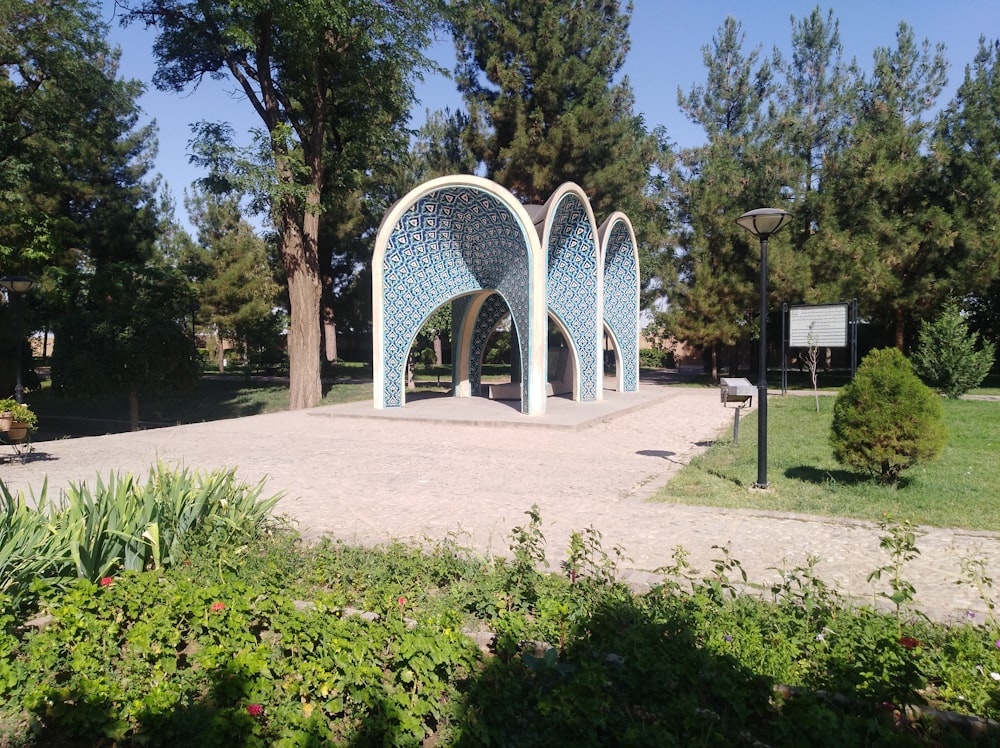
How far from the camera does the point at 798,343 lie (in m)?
17.0

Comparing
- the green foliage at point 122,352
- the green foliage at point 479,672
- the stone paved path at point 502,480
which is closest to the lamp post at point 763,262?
the stone paved path at point 502,480

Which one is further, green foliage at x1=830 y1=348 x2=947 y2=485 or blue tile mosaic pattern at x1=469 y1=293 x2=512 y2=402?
blue tile mosaic pattern at x1=469 y1=293 x2=512 y2=402

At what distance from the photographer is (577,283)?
1606 centimetres

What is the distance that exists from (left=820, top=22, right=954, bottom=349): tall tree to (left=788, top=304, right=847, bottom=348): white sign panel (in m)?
4.91

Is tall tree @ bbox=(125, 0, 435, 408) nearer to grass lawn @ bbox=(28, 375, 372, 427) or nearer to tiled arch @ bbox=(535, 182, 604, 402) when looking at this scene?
grass lawn @ bbox=(28, 375, 372, 427)

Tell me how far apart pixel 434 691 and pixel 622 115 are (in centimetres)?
2558

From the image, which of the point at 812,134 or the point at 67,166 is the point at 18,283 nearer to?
the point at 67,166

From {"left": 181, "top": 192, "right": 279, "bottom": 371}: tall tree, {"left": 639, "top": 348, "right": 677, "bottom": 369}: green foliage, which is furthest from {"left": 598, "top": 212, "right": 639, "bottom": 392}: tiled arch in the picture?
{"left": 639, "top": 348, "right": 677, "bottom": 369}: green foliage

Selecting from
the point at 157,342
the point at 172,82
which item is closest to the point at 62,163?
the point at 172,82

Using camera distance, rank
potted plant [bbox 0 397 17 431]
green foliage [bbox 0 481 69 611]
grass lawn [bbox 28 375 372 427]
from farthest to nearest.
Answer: grass lawn [bbox 28 375 372 427] < potted plant [bbox 0 397 17 431] < green foliage [bbox 0 481 69 611]

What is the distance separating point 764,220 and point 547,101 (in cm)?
1804

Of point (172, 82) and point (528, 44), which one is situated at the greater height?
point (528, 44)

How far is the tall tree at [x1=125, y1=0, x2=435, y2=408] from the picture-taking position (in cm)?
1520

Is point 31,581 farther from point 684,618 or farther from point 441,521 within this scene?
point 684,618
